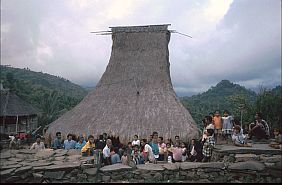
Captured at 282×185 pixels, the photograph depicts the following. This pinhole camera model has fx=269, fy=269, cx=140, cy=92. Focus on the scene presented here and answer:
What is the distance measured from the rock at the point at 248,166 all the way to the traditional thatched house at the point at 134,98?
4787 mm

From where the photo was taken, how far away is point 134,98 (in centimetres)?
1255

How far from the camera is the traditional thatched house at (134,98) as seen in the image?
11.0 meters

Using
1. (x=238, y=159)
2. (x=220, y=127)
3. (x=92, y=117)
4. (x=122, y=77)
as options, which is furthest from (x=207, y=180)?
(x=122, y=77)

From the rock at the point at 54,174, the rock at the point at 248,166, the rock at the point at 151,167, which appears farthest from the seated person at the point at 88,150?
the rock at the point at 248,166

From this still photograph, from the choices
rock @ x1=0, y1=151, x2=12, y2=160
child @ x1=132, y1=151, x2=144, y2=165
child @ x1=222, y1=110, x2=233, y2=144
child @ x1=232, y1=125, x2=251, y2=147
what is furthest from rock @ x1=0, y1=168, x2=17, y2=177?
child @ x1=222, y1=110, x2=233, y2=144

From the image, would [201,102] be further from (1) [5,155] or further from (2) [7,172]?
(2) [7,172]

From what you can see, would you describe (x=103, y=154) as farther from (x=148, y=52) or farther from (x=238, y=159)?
(x=148, y=52)

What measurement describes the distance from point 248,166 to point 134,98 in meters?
7.54

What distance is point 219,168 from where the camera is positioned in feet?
18.7

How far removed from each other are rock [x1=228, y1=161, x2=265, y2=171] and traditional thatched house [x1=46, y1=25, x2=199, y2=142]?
15.7 ft

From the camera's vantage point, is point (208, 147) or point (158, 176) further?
point (208, 147)

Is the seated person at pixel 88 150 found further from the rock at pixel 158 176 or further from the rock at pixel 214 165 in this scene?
the rock at pixel 214 165

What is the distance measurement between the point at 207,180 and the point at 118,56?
10.3 m

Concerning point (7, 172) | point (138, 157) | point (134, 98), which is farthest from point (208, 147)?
point (134, 98)
